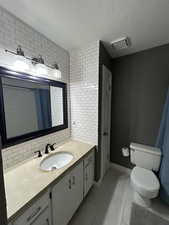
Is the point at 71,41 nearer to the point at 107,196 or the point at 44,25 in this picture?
the point at 44,25

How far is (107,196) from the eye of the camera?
5.69 feet

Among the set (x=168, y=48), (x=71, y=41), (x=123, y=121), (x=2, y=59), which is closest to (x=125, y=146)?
(x=123, y=121)

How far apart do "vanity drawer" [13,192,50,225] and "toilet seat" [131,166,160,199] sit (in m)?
1.21

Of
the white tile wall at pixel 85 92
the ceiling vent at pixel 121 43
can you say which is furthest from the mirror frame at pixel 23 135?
the ceiling vent at pixel 121 43

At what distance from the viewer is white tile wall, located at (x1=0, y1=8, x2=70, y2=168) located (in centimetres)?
111

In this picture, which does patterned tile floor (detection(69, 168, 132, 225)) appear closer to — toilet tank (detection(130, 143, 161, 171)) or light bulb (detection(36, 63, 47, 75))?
toilet tank (detection(130, 143, 161, 171))

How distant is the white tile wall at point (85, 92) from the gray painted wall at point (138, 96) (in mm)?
748

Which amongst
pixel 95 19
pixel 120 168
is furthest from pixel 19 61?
pixel 120 168

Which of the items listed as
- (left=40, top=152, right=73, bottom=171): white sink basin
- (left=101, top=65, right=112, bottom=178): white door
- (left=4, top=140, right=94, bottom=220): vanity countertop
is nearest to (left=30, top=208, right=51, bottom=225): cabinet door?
(left=4, top=140, right=94, bottom=220): vanity countertop

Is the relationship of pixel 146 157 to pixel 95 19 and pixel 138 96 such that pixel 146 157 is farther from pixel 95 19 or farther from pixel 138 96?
pixel 95 19

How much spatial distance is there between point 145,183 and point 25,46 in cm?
237

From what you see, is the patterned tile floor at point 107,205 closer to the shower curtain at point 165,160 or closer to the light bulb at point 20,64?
the shower curtain at point 165,160

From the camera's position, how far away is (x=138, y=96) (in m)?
2.04

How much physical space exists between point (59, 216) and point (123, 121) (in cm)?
180
